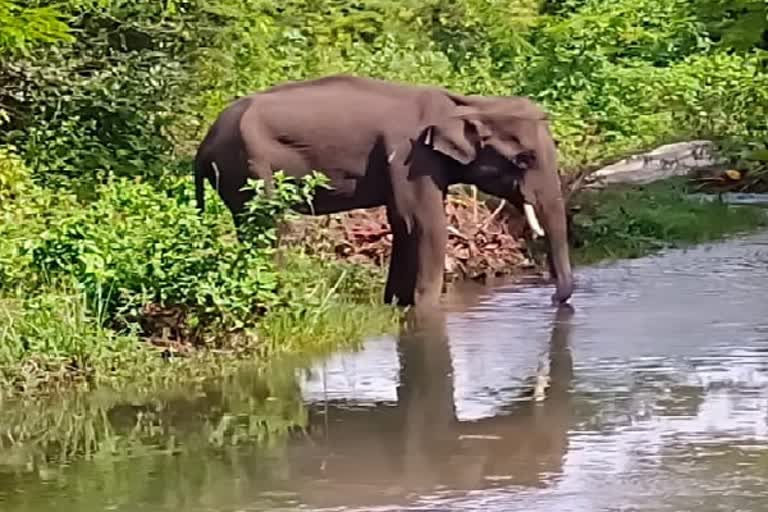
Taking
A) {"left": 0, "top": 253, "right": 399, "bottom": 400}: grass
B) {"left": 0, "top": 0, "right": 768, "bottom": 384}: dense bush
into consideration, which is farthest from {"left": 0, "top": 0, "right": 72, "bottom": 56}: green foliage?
{"left": 0, "top": 253, "right": 399, "bottom": 400}: grass

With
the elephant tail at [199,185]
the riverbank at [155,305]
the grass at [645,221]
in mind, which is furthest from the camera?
the grass at [645,221]

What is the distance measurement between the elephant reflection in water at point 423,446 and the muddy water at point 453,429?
1 cm

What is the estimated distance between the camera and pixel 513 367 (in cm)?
940

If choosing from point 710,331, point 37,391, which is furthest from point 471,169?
point 37,391

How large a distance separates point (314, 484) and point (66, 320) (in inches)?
100

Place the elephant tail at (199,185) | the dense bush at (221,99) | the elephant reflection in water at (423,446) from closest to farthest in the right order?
the elephant reflection in water at (423,446) < the dense bush at (221,99) < the elephant tail at (199,185)

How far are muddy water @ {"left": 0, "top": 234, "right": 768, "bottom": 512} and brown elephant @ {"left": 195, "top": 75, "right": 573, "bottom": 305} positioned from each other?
76 centimetres

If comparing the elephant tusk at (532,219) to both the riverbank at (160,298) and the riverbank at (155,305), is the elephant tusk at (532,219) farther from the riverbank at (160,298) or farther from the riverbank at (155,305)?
the riverbank at (155,305)

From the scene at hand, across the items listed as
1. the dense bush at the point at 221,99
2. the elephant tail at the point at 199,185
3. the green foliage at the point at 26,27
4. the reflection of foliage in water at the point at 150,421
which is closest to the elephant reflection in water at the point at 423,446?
the reflection of foliage in water at the point at 150,421

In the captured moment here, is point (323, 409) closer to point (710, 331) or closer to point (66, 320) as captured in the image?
point (66, 320)

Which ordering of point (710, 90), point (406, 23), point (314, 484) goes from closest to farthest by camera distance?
1. point (314, 484)
2. point (710, 90)
3. point (406, 23)

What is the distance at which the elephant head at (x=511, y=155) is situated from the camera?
11.5 m

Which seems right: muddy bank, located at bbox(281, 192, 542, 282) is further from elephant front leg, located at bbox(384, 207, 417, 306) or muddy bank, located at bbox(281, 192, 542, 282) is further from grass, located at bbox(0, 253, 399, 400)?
grass, located at bbox(0, 253, 399, 400)

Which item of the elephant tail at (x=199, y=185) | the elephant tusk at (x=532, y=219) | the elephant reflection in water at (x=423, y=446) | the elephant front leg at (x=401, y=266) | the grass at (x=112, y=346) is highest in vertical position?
the elephant tail at (x=199, y=185)
